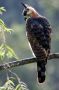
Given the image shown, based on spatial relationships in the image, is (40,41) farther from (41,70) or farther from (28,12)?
(28,12)

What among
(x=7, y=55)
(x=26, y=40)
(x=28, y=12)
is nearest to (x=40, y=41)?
(x=28, y=12)

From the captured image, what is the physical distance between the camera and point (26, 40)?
109 feet

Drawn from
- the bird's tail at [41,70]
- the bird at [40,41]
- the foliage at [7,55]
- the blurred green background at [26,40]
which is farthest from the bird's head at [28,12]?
the blurred green background at [26,40]

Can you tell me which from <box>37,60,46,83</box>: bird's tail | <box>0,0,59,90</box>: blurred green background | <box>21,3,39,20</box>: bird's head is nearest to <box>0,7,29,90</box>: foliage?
<box>37,60,46,83</box>: bird's tail

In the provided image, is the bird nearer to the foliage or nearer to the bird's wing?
the bird's wing

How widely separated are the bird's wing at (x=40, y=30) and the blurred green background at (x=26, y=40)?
66.6ft

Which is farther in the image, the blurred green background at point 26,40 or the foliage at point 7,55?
the blurred green background at point 26,40

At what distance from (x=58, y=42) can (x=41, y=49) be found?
93.6 feet

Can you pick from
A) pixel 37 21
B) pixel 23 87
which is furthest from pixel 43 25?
pixel 23 87

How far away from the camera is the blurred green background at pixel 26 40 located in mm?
32000

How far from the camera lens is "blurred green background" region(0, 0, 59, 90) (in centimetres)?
3200

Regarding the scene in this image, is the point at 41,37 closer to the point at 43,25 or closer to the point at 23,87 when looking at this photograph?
the point at 43,25

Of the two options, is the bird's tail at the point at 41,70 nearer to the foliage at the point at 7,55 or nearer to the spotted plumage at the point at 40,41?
the spotted plumage at the point at 40,41

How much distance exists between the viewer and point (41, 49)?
23.6ft
